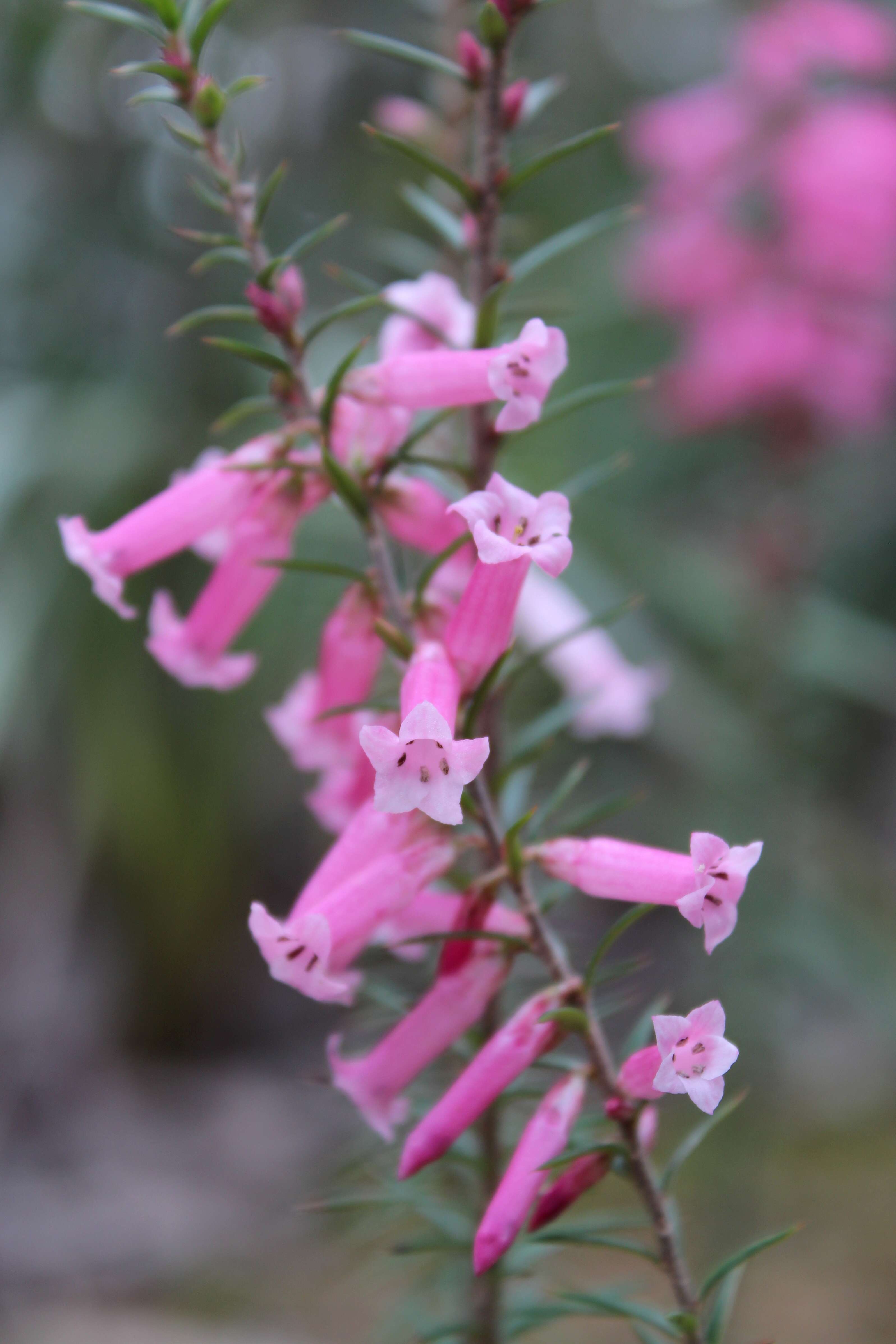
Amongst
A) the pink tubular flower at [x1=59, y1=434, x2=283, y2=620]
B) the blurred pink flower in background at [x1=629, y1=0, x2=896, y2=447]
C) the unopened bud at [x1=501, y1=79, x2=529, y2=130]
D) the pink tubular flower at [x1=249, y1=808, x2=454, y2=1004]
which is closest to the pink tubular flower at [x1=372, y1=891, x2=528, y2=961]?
the pink tubular flower at [x1=249, y1=808, x2=454, y2=1004]

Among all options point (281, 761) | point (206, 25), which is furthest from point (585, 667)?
point (281, 761)

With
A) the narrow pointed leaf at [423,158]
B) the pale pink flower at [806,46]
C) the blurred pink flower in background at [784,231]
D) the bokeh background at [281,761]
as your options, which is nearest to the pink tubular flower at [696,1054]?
the narrow pointed leaf at [423,158]

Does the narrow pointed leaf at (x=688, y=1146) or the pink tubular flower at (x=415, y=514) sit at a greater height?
the pink tubular flower at (x=415, y=514)

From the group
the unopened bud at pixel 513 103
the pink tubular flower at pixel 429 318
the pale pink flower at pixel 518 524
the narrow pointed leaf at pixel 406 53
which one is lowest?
the pale pink flower at pixel 518 524

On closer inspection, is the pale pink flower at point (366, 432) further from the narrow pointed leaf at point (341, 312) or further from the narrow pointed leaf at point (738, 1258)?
the narrow pointed leaf at point (738, 1258)

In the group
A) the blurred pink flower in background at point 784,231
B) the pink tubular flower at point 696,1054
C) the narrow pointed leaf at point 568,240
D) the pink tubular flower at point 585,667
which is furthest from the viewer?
the blurred pink flower in background at point 784,231

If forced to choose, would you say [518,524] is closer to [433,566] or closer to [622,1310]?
[433,566]

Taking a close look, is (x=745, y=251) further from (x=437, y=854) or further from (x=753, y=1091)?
(x=437, y=854)
